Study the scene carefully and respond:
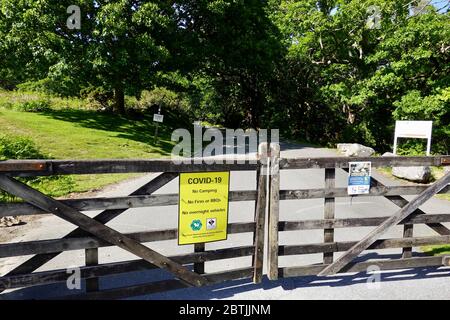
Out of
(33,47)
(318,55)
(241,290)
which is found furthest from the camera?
(318,55)

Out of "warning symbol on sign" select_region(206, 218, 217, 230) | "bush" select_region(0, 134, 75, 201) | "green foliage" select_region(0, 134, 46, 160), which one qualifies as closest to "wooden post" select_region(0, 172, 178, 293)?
"warning symbol on sign" select_region(206, 218, 217, 230)

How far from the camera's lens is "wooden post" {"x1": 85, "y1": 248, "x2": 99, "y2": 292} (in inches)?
152

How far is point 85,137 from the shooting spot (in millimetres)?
16312

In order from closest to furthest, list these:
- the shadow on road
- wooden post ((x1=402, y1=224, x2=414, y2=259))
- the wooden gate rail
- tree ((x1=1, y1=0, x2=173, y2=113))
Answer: the wooden gate rail → the shadow on road → wooden post ((x1=402, y1=224, x2=414, y2=259)) → tree ((x1=1, y1=0, x2=173, y2=113))

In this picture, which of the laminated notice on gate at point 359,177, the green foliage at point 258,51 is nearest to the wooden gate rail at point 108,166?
the laminated notice on gate at point 359,177

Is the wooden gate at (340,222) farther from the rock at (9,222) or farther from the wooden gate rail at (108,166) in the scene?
the rock at (9,222)

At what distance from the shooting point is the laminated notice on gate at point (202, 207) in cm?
407

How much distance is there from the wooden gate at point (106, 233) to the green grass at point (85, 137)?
216 inches

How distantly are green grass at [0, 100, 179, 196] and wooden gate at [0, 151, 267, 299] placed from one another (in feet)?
18.0

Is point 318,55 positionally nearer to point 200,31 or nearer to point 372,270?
point 200,31

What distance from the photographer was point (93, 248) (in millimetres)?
3842

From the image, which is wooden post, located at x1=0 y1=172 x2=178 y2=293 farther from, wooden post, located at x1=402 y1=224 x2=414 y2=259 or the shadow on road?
wooden post, located at x1=402 y1=224 x2=414 y2=259
